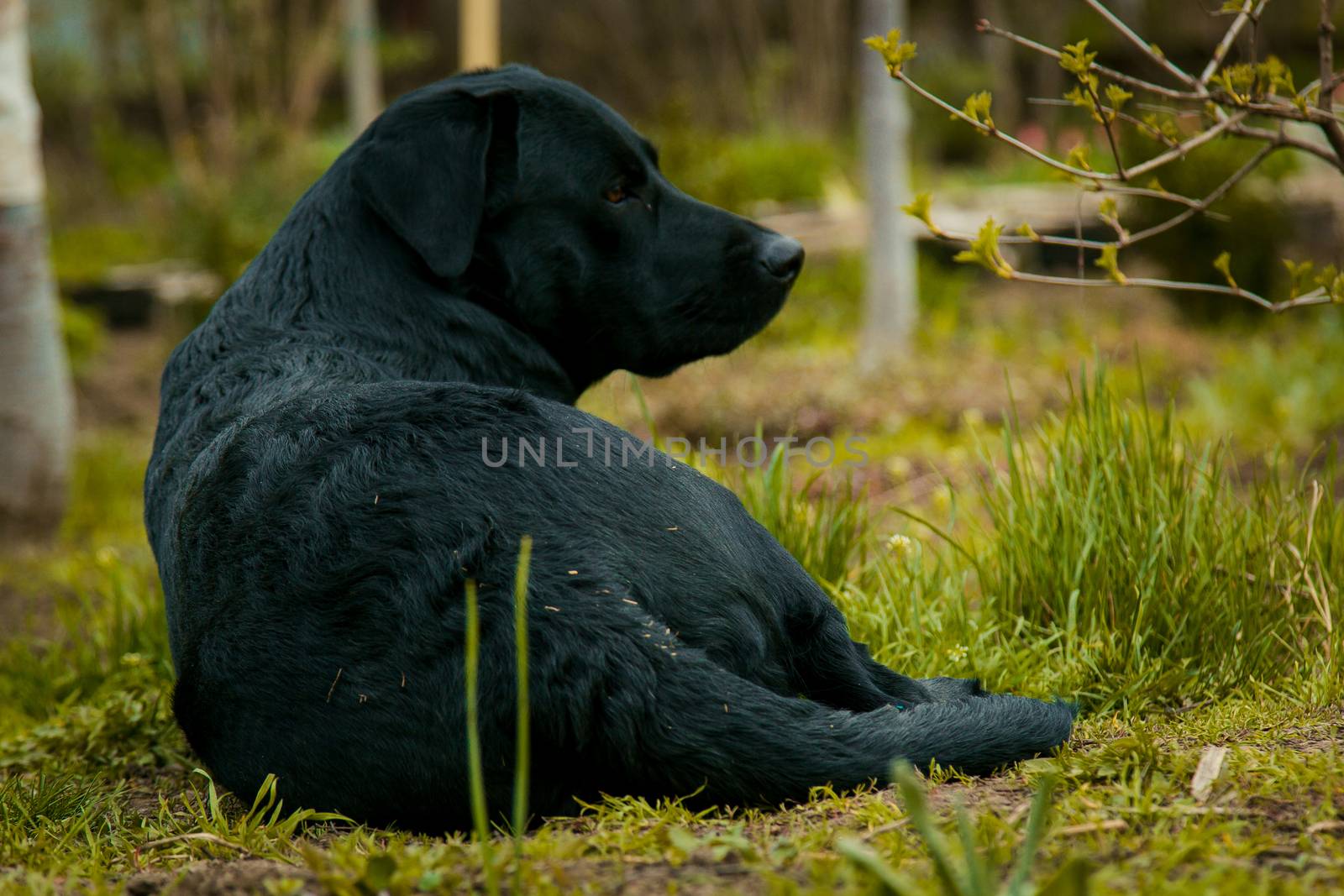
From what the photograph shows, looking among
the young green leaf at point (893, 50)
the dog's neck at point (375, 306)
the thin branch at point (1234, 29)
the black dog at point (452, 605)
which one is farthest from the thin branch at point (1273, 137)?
the dog's neck at point (375, 306)

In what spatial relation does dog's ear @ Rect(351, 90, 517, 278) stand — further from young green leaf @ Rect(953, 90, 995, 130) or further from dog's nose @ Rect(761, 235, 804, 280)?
young green leaf @ Rect(953, 90, 995, 130)

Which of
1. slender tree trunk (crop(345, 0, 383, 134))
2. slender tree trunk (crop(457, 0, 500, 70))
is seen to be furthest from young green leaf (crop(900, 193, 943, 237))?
slender tree trunk (crop(345, 0, 383, 134))

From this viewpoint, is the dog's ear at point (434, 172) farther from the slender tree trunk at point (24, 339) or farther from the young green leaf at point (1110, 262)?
the slender tree trunk at point (24, 339)

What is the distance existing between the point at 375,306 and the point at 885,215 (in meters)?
4.87

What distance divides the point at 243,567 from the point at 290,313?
758 mm

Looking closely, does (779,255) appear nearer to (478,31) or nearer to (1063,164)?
(1063,164)

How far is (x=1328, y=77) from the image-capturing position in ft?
8.57

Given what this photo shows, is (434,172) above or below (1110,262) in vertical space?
above

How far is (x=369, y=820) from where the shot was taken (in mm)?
2105

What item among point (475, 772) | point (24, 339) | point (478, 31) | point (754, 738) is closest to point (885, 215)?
point (478, 31)

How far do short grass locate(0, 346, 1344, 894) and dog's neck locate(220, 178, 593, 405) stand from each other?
2.88ft

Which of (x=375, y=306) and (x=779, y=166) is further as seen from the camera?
(x=779, y=166)

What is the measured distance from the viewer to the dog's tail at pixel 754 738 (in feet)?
6.36

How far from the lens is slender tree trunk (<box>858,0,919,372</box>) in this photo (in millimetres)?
6898
